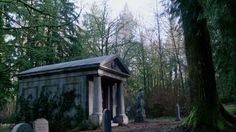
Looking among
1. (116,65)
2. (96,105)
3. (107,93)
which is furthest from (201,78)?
(107,93)

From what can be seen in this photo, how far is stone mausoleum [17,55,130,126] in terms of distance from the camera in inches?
657

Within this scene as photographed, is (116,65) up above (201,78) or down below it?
above

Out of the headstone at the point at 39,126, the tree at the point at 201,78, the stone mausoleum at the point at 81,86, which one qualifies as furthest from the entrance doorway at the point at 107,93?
the tree at the point at 201,78

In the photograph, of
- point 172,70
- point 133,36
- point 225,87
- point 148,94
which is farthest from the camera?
point 133,36

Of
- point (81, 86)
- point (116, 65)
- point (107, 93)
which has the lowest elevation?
point (107, 93)

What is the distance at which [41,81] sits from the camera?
18.8 m

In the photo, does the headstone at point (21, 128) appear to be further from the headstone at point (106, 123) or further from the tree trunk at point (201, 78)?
the tree trunk at point (201, 78)

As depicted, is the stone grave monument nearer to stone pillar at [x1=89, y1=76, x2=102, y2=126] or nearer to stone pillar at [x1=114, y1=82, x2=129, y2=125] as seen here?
stone pillar at [x1=89, y1=76, x2=102, y2=126]

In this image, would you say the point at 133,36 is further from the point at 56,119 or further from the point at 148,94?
the point at 56,119

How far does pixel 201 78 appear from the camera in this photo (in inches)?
334

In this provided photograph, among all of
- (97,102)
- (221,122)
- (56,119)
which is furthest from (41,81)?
(221,122)

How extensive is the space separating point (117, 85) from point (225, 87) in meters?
8.78

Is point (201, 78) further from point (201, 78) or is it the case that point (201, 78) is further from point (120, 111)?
point (120, 111)

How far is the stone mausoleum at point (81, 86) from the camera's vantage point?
54.7ft
